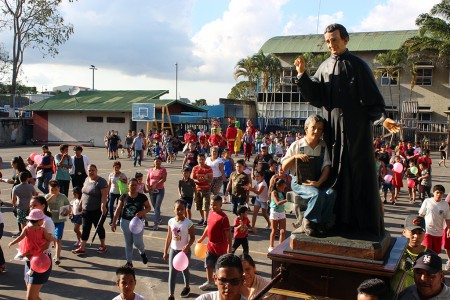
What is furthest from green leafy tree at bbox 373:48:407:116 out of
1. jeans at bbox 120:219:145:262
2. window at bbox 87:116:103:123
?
jeans at bbox 120:219:145:262

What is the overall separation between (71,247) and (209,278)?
3.64 meters

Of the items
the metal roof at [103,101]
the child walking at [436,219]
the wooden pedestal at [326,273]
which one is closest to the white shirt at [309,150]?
the wooden pedestal at [326,273]

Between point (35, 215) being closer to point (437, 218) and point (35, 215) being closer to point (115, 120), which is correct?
point (437, 218)

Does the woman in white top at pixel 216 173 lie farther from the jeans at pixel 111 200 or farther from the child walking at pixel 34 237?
the child walking at pixel 34 237

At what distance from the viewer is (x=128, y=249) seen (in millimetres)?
8406

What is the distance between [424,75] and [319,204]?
37.9 m

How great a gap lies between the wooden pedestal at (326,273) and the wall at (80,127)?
3203cm

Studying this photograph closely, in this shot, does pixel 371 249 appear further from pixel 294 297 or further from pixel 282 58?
pixel 282 58

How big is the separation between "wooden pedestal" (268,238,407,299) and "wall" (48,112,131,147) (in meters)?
32.0

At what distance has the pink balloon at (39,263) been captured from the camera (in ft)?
21.0

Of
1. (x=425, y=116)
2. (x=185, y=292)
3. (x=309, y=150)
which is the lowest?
(x=185, y=292)

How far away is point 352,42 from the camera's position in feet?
131

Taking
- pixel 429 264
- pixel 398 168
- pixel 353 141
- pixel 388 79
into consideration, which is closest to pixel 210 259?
pixel 353 141

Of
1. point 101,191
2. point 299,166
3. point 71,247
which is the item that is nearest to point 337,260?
point 299,166
